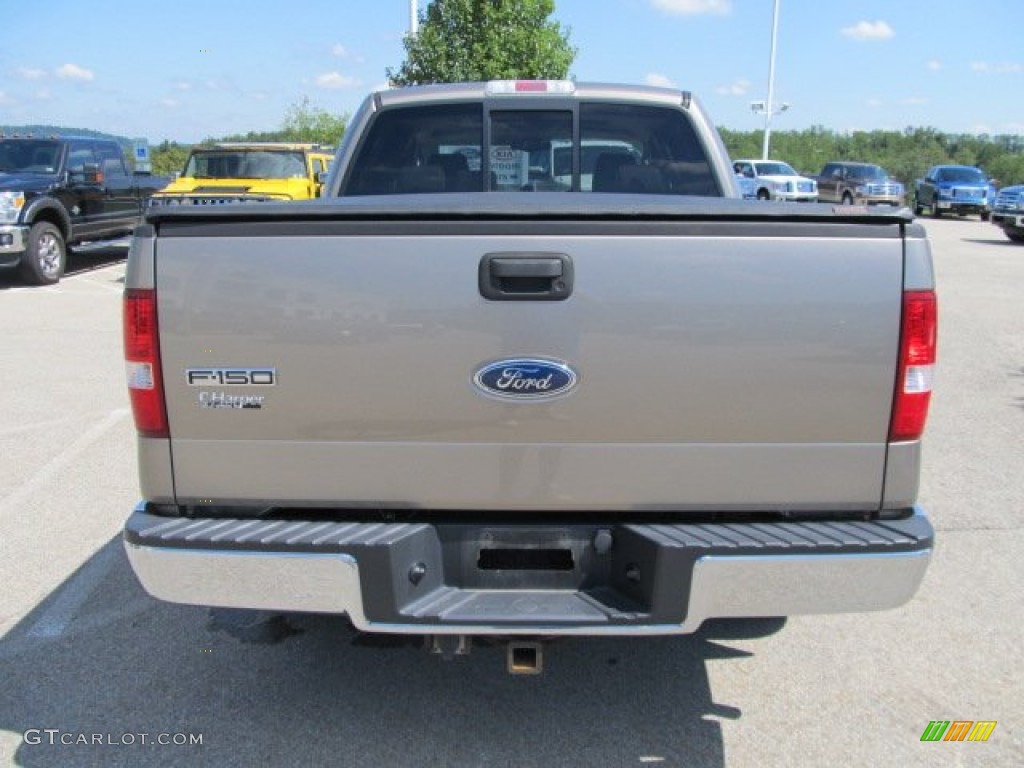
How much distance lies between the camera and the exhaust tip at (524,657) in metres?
2.49

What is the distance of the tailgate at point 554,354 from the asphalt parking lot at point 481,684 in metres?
0.87

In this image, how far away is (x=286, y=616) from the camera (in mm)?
3273

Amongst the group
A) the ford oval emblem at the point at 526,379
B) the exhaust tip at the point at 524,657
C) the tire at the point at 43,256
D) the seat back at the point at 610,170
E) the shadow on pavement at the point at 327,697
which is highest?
the seat back at the point at 610,170

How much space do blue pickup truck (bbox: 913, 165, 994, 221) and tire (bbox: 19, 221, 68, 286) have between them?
28.6m

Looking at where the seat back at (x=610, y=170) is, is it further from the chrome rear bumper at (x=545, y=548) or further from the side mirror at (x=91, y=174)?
the side mirror at (x=91, y=174)

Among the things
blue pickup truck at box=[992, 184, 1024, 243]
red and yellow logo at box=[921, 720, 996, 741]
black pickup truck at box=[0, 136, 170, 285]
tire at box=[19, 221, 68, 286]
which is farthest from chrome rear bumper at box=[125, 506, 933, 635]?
blue pickup truck at box=[992, 184, 1024, 243]

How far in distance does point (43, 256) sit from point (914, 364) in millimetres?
13597

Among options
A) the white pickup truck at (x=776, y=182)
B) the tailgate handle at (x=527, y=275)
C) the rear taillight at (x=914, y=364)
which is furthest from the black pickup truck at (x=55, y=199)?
the white pickup truck at (x=776, y=182)

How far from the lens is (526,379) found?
2.32 metres

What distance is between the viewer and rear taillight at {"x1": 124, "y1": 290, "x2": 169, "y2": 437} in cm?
233

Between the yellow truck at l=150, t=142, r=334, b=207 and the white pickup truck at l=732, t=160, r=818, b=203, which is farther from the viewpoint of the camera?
the white pickup truck at l=732, t=160, r=818, b=203

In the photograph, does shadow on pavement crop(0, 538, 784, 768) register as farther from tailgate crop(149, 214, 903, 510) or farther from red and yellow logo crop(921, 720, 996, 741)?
tailgate crop(149, 214, 903, 510)

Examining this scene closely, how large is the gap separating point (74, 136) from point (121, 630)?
43.1 feet

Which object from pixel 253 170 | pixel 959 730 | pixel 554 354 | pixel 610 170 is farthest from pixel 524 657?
pixel 253 170
